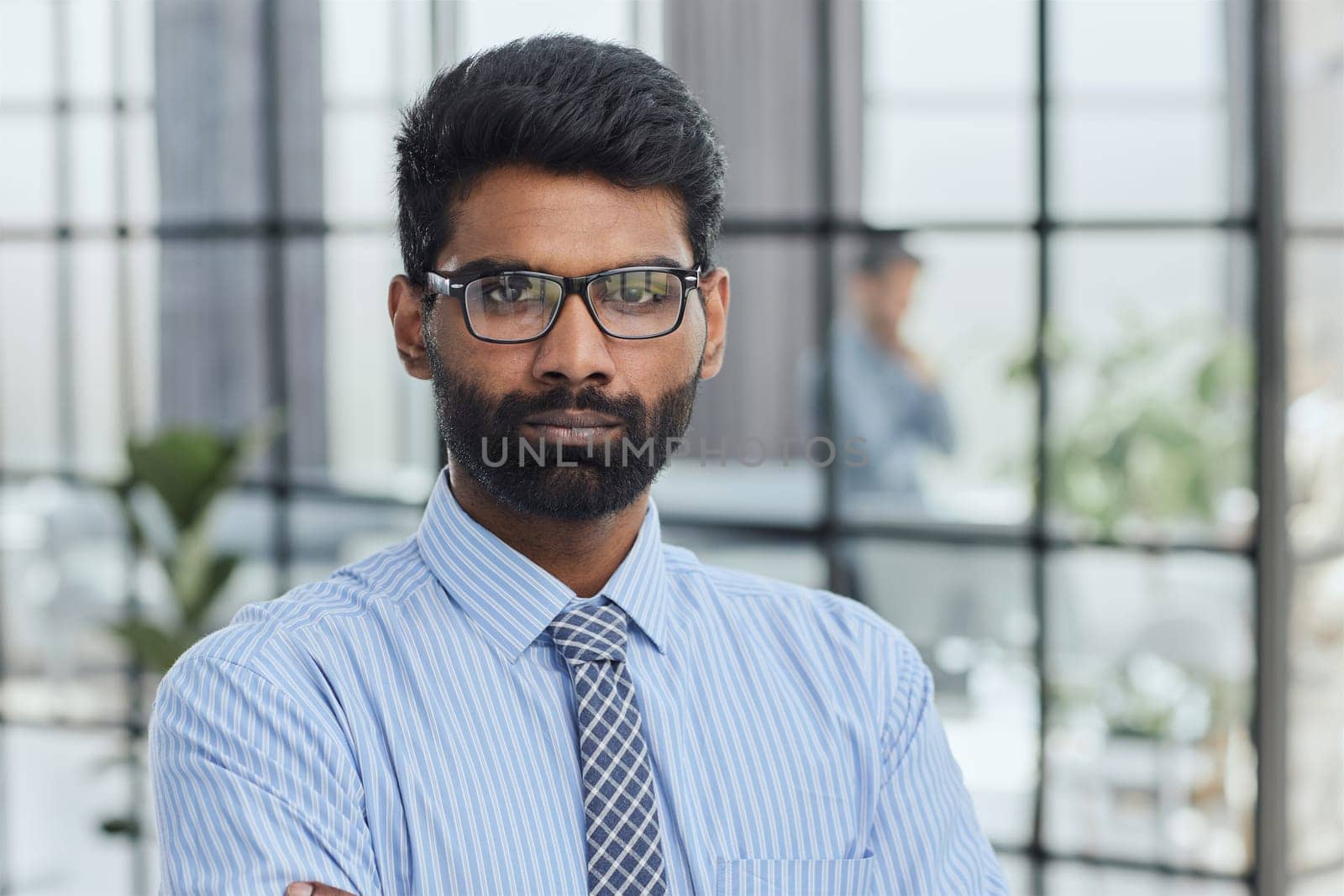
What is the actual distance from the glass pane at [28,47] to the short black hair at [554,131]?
10.1ft

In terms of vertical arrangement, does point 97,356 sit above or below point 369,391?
above

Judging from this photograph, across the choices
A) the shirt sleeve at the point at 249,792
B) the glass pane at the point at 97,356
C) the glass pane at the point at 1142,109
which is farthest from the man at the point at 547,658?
the glass pane at the point at 97,356

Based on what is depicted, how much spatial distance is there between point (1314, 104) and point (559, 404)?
92.8 inches

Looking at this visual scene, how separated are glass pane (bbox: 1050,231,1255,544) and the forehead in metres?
2.09

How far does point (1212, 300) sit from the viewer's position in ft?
9.45

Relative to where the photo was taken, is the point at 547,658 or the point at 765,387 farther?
the point at 765,387

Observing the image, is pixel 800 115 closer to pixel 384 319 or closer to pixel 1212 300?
pixel 1212 300

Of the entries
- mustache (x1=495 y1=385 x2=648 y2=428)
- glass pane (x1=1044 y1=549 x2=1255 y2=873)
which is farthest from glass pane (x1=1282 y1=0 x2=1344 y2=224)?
mustache (x1=495 y1=385 x2=648 y2=428)

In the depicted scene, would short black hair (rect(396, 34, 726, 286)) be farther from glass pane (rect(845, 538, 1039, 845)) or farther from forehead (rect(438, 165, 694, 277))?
glass pane (rect(845, 538, 1039, 845))

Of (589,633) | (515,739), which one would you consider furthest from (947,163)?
(515,739)

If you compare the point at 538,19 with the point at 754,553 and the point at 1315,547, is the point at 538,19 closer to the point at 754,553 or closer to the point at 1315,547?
the point at 754,553

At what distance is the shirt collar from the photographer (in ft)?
3.69

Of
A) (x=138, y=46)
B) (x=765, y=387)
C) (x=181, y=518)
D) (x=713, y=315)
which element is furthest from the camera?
(x=138, y=46)

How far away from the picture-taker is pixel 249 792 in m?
0.99
